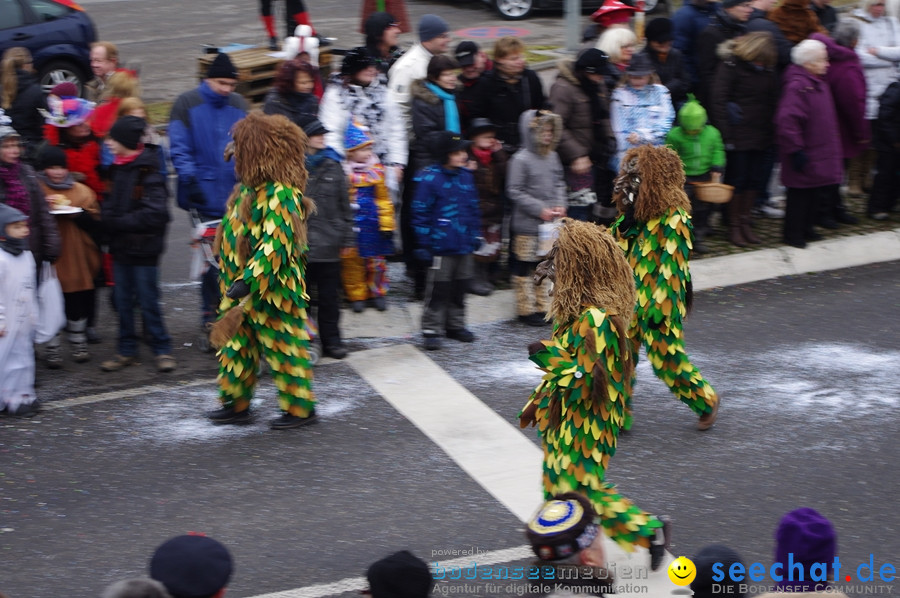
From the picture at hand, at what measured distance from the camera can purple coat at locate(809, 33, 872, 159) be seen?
10.5 meters

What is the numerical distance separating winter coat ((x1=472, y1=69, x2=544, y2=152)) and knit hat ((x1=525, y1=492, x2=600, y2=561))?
5698mm

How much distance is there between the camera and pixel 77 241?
8312mm

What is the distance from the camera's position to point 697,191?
32.1 ft

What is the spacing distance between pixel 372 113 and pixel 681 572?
511 cm

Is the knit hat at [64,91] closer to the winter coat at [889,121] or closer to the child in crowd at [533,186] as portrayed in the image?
the child in crowd at [533,186]

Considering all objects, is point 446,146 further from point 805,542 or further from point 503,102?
point 805,542

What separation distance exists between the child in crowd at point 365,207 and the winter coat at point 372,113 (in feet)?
0.46

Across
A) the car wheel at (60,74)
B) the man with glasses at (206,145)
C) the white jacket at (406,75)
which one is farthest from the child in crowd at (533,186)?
the car wheel at (60,74)

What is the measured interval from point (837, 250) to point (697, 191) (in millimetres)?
1610

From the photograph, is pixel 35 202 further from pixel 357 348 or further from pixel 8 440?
pixel 357 348

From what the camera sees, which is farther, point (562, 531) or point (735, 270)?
point (735, 270)

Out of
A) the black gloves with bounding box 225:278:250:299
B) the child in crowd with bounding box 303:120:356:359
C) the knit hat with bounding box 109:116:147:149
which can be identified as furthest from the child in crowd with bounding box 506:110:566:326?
the knit hat with bounding box 109:116:147:149

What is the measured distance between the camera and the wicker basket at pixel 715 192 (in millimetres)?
9617

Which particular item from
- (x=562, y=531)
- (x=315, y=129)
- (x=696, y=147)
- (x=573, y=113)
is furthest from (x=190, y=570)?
(x=696, y=147)
